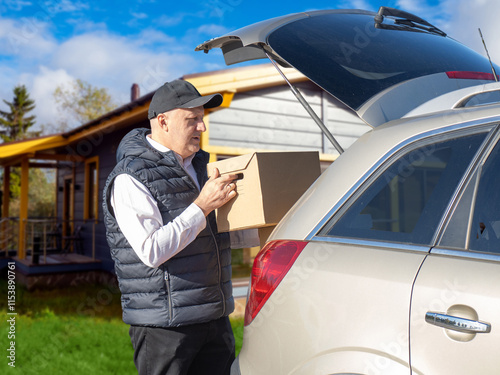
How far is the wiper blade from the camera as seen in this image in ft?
7.45

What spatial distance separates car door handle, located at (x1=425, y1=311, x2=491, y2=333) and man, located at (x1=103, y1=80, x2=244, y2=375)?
1.15 meters

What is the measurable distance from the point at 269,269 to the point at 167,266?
681 millimetres

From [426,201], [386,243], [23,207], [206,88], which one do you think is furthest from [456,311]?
[23,207]

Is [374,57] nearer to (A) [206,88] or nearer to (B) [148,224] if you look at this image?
(B) [148,224]

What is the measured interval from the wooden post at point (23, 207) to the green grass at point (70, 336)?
116 inches

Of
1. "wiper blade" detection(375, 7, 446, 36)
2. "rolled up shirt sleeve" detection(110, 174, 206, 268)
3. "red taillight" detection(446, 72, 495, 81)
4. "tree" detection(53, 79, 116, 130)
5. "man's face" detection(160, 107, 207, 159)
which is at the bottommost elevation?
"rolled up shirt sleeve" detection(110, 174, 206, 268)

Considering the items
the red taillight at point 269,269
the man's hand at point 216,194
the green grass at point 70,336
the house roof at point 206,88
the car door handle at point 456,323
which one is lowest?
the green grass at point 70,336

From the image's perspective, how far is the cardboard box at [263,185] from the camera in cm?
219

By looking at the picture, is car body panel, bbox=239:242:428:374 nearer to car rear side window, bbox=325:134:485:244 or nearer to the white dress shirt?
car rear side window, bbox=325:134:485:244

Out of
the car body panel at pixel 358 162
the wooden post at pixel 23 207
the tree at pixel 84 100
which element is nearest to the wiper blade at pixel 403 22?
the car body panel at pixel 358 162

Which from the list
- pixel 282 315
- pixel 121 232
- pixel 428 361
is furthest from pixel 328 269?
pixel 121 232

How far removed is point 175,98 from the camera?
2.46m

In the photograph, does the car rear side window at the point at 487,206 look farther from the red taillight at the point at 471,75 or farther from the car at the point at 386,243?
the red taillight at the point at 471,75

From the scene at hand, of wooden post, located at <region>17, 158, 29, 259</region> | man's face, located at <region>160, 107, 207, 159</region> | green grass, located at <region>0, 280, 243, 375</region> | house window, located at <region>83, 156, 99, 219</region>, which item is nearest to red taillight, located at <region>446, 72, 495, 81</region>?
man's face, located at <region>160, 107, 207, 159</region>
